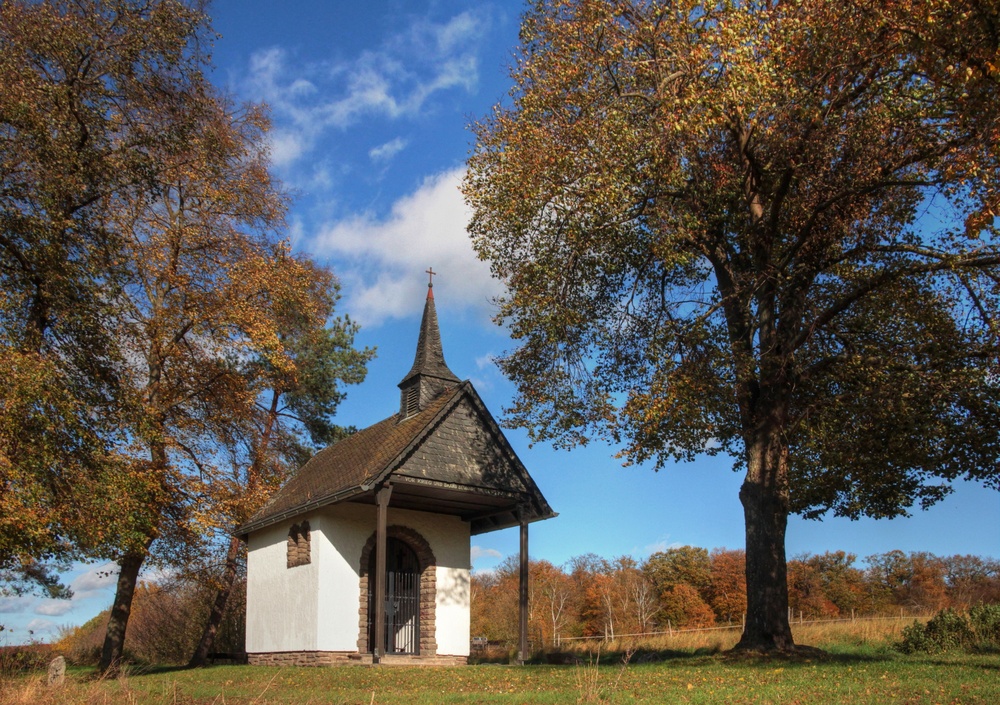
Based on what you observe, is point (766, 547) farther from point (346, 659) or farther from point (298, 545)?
point (298, 545)

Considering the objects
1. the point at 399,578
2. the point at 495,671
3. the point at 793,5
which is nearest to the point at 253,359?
the point at 399,578

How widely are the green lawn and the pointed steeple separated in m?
8.01

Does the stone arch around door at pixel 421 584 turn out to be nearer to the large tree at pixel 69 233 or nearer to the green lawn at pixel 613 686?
the green lawn at pixel 613 686

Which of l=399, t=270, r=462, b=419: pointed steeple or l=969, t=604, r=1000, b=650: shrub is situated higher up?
l=399, t=270, r=462, b=419: pointed steeple

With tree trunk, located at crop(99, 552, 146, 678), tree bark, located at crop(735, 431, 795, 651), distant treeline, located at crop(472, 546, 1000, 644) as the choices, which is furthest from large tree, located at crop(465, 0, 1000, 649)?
distant treeline, located at crop(472, 546, 1000, 644)

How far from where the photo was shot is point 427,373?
22.1 meters

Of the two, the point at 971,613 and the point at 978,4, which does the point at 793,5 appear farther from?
the point at 971,613

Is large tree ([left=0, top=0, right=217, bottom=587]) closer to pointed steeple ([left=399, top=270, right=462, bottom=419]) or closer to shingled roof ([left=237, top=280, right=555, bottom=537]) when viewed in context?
shingled roof ([left=237, top=280, right=555, bottom=537])

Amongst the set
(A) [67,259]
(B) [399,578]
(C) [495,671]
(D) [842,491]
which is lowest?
(C) [495,671]

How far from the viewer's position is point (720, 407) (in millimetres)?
16859

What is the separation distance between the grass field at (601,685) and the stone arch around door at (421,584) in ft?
12.0

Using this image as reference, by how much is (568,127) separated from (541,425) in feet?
19.1

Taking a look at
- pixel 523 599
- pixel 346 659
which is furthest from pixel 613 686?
pixel 346 659

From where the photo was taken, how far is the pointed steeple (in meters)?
22.0
